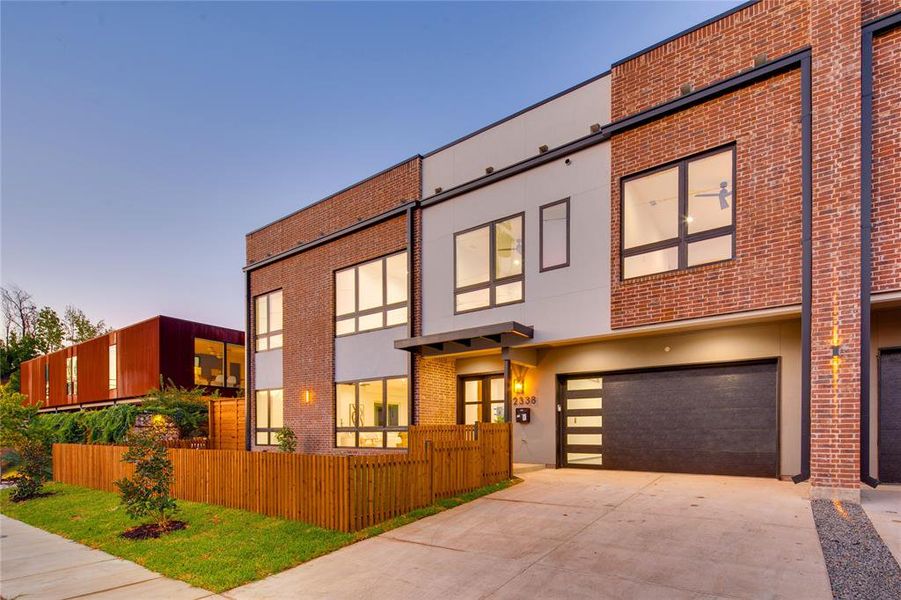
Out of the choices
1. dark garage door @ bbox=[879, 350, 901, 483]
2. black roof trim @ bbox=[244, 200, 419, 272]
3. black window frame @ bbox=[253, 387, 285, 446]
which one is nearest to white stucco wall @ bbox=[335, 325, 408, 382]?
black roof trim @ bbox=[244, 200, 419, 272]

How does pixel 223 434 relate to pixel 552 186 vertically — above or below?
below

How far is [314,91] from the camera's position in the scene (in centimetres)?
5538

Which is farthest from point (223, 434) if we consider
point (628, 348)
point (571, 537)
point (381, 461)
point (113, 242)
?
point (113, 242)

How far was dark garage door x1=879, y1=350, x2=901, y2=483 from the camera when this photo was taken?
842 cm

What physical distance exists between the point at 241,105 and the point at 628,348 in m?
52.1

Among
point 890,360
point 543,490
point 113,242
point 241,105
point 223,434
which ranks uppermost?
point 241,105

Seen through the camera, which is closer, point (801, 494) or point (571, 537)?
point (571, 537)

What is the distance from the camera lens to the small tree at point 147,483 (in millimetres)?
8328

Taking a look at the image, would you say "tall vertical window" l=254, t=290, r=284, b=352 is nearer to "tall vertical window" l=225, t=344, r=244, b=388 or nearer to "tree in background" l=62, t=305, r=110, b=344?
"tall vertical window" l=225, t=344, r=244, b=388

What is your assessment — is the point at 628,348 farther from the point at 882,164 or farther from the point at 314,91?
the point at 314,91

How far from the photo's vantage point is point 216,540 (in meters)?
7.30

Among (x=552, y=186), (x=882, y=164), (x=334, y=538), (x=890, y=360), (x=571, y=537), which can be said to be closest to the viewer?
(x=571, y=537)

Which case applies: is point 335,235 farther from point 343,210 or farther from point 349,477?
point 349,477

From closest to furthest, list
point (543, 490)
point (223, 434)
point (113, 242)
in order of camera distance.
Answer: point (543, 490) < point (223, 434) < point (113, 242)
